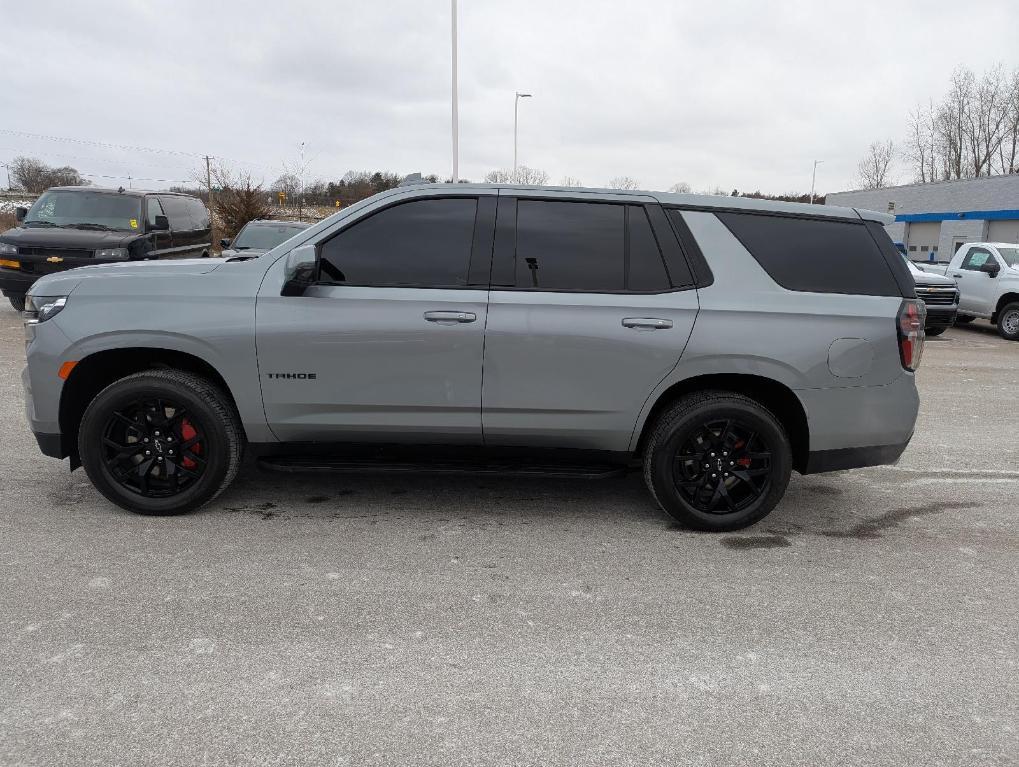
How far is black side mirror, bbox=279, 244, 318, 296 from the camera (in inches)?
152

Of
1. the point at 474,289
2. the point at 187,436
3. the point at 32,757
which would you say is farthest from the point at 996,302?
the point at 32,757

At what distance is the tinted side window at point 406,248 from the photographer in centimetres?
398

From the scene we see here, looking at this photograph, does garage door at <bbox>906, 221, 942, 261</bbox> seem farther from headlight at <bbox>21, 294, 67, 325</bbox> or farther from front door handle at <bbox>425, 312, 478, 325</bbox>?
headlight at <bbox>21, 294, 67, 325</bbox>

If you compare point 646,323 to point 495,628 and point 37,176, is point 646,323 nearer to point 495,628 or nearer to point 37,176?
point 495,628

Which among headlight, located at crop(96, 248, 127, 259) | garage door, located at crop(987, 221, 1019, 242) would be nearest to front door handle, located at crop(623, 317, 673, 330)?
headlight, located at crop(96, 248, 127, 259)

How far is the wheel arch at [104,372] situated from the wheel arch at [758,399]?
91.2 inches

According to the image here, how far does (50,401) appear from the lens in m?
4.01

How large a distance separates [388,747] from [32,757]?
3.50 ft

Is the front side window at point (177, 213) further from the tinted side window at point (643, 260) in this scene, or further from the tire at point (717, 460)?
the tire at point (717, 460)

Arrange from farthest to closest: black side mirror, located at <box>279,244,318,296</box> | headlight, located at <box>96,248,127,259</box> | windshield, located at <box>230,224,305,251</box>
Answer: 1. windshield, located at <box>230,224,305,251</box>
2. headlight, located at <box>96,248,127,259</box>
3. black side mirror, located at <box>279,244,318,296</box>

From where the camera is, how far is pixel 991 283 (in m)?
14.2

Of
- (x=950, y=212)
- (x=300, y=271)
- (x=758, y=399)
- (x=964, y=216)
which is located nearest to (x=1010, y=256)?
(x=758, y=399)

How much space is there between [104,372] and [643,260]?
311 centimetres

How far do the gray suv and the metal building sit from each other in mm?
31148
